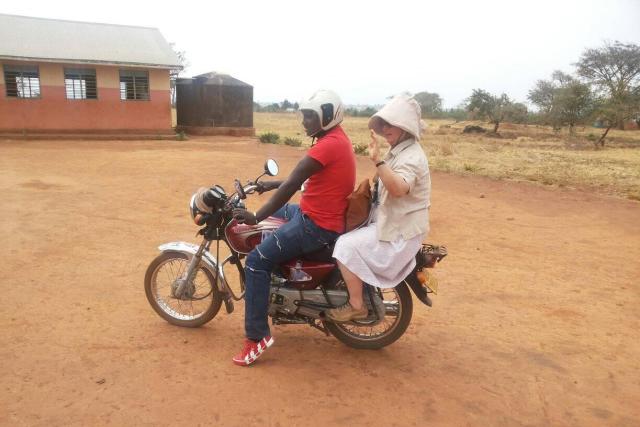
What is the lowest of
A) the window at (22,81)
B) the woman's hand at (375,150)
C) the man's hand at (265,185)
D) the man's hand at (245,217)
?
the man's hand at (245,217)

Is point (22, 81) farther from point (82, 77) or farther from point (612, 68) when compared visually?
point (612, 68)

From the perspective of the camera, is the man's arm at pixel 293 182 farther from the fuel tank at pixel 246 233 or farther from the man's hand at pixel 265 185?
the man's hand at pixel 265 185

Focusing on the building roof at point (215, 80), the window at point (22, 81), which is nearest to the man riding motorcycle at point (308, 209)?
the window at point (22, 81)

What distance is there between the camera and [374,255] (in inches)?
125

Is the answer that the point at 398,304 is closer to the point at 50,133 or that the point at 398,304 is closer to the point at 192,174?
the point at 192,174

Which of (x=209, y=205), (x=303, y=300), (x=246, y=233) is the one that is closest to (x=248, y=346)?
(x=303, y=300)

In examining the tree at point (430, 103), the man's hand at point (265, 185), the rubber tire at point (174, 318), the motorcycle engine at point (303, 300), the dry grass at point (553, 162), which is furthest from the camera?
the tree at point (430, 103)

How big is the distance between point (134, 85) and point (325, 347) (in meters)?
18.4

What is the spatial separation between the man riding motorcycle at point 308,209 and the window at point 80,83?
59.7 ft

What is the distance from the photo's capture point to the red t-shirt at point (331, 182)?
310cm

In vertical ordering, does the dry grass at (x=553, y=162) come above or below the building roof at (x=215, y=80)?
below

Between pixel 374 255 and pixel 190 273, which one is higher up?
pixel 374 255

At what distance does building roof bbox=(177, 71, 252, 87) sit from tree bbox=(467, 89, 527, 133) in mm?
15941

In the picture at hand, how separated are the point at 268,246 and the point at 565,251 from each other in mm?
4790
